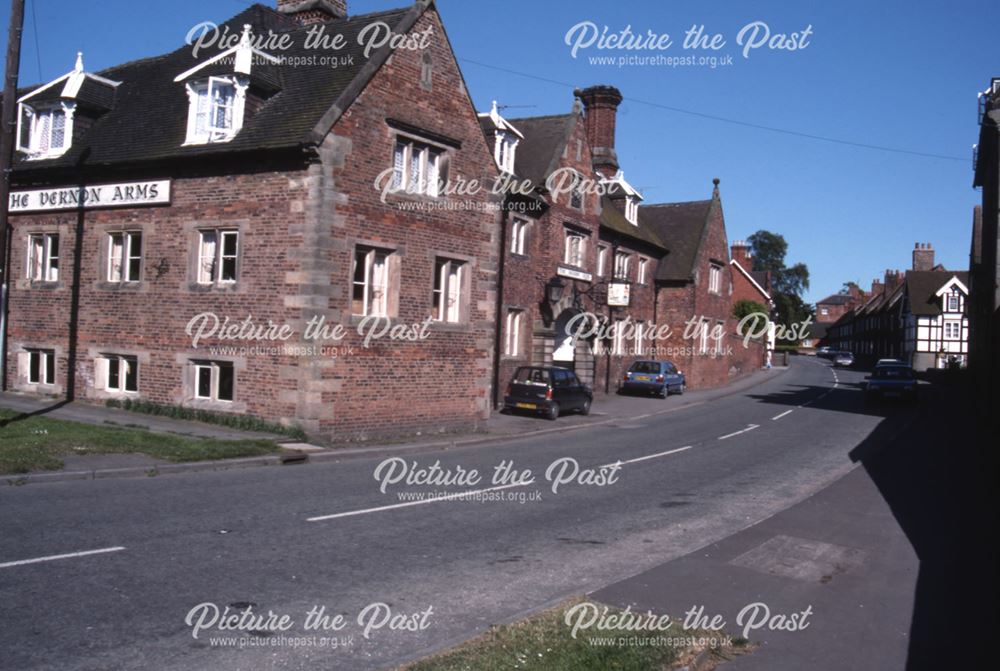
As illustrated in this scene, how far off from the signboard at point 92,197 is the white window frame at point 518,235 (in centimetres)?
1205

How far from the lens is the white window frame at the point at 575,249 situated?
31300mm

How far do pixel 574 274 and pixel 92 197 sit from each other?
17218 millimetres

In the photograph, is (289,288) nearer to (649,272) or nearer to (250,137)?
(250,137)

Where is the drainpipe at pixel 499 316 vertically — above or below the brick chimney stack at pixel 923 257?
below

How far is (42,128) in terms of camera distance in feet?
73.5

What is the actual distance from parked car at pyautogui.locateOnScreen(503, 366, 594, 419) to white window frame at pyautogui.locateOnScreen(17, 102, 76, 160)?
A: 1450cm

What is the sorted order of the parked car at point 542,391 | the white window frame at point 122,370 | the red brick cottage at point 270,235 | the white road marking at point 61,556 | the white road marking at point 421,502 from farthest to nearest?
the parked car at point 542,391
the white window frame at point 122,370
the red brick cottage at point 270,235
the white road marking at point 421,502
the white road marking at point 61,556

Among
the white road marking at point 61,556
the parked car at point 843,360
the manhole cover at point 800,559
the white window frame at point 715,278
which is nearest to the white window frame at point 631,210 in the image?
the white window frame at point 715,278

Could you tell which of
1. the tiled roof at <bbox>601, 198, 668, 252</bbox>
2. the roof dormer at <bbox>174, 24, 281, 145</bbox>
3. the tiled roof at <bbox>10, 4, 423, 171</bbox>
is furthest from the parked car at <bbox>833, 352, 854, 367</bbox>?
the roof dormer at <bbox>174, 24, 281, 145</bbox>

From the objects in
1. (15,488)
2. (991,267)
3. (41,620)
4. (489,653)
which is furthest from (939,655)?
(991,267)

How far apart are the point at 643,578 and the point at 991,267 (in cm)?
3404

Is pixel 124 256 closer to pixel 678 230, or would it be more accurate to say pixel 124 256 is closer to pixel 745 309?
pixel 678 230

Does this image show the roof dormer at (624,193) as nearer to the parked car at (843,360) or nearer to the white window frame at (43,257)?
the white window frame at (43,257)

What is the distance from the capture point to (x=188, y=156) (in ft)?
60.4
